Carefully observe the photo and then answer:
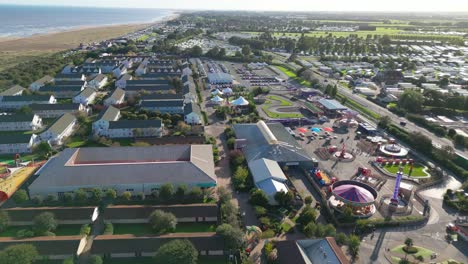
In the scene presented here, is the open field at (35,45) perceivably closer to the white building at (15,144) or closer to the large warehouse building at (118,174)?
the white building at (15,144)

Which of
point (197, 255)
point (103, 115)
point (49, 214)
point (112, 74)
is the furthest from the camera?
point (112, 74)

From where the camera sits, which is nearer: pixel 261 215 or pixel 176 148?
pixel 261 215

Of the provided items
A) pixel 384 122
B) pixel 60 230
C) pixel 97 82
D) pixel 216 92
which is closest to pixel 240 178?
pixel 60 230

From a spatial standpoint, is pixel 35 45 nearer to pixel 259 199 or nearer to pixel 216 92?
pixel 216 92

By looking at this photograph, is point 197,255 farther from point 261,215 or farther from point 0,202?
point 0,202

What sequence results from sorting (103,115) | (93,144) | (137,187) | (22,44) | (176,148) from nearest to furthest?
(137,187) → (176,148) → (93,144) → (103,115) → (22,44)

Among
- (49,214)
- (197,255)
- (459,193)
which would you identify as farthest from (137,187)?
(459,193)

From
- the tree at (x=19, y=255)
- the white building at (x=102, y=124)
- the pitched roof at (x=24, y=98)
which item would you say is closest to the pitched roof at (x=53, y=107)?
the pitched roof at (x=24, y=98)
